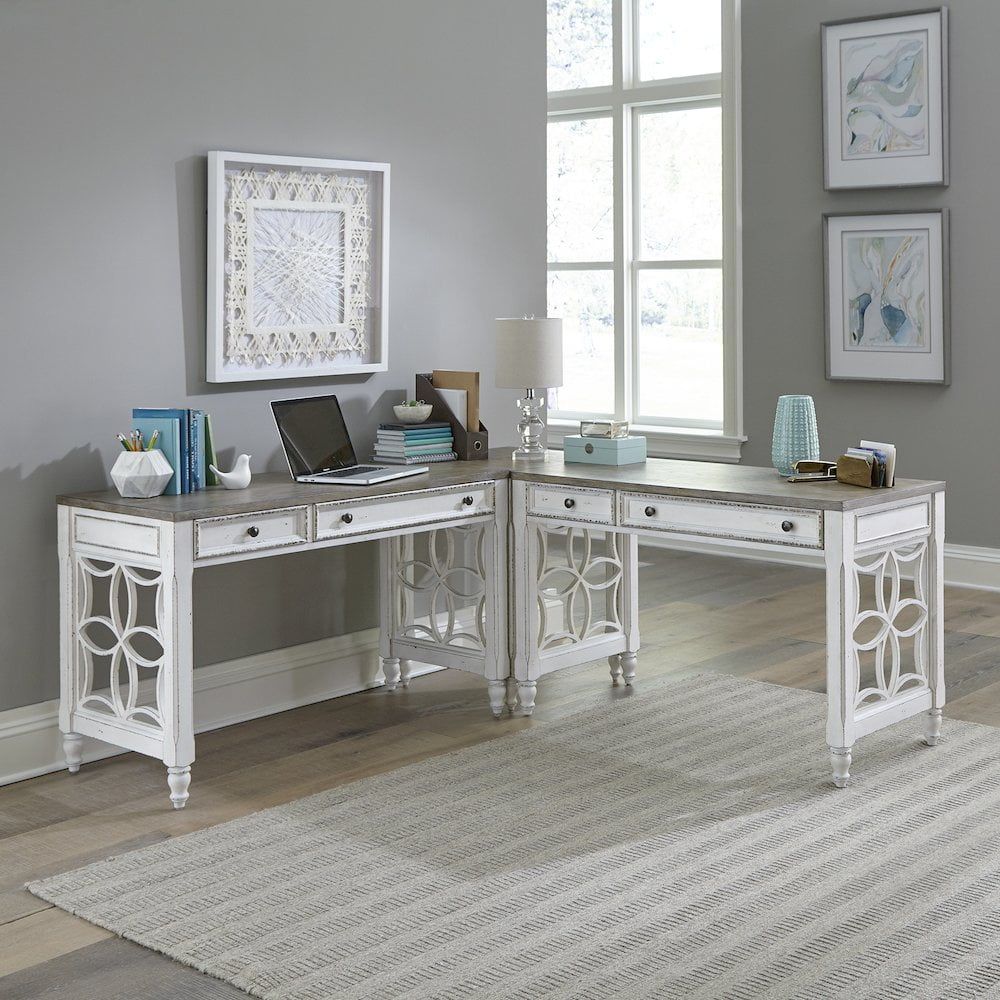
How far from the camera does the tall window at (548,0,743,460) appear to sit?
23.2ft

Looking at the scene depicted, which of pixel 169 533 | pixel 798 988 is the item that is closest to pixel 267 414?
pixel 169 533

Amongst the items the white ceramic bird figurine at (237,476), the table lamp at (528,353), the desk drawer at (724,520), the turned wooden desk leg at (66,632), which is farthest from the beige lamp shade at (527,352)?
the turned wooden desk leg at (66,632)

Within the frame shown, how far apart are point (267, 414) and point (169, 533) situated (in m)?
0.98

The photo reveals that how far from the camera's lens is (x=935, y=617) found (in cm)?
387

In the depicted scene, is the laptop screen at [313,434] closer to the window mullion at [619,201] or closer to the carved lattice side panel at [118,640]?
the carved lattice side panel at [118,640]

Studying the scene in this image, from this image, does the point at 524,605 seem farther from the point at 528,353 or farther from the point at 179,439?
the point at 179,439

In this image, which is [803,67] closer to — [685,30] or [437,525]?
[685,30]

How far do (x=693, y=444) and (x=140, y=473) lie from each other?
4.10 metres

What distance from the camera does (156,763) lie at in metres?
3.93

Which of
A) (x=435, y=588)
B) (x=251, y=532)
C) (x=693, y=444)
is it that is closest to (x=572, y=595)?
(x=435, y=588)

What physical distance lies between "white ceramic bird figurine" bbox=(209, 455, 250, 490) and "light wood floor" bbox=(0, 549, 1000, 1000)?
2.60ft

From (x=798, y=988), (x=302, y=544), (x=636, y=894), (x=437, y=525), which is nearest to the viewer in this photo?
(x=798, y=988)

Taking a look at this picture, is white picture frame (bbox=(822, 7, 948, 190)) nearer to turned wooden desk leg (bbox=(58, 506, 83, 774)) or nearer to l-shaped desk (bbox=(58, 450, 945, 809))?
l-shaped desk (bbox=(58, 450, 945, 809))

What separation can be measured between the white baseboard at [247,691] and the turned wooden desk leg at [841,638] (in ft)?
5.60
